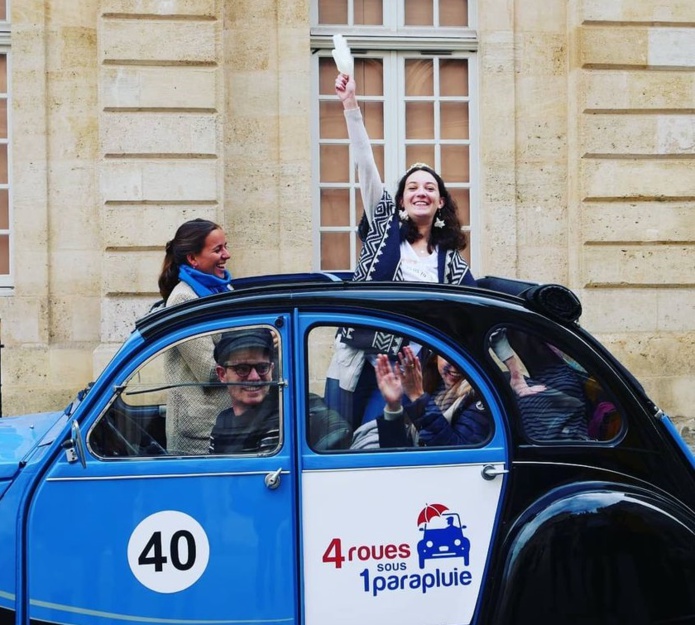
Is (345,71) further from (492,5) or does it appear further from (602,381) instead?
(492,5)

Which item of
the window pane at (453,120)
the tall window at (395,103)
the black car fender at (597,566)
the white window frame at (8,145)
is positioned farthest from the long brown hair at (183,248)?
the window pane at (453,120)

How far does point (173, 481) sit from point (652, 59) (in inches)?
294

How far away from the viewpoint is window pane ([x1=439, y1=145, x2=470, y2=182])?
968 centimetres

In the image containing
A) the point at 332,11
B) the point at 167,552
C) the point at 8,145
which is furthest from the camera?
the point at 332,11

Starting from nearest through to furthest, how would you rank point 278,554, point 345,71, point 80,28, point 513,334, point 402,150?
point 278,554 < point 513,334 < point 345,71 < point 80,28 < point 402,150

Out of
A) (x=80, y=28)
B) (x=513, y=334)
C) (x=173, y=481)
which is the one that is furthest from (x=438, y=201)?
(x=80, y=28)

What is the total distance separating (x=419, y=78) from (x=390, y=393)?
22.4 feet

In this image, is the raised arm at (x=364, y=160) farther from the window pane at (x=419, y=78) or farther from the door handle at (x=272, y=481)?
the window pane at (x=419, y=78)

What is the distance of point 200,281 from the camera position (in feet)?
14.2

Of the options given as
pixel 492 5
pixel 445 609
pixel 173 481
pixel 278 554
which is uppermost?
pixel 492 5

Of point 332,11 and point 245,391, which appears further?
point 332,11

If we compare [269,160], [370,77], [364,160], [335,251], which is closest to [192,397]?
[364,160]

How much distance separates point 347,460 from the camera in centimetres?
333

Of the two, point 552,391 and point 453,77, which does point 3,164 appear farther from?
point 552,391
